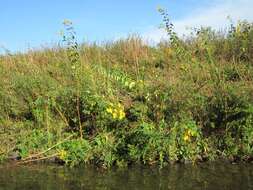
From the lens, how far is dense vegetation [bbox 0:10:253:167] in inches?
305

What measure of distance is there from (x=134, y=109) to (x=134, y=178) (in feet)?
6.13

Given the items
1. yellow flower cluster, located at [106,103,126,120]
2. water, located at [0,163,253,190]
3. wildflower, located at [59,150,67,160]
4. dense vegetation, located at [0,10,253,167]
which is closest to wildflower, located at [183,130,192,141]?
dense vegetation, located at [0,10,253,167]

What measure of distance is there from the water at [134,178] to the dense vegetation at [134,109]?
0.83ft

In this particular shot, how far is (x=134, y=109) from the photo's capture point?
8695 mm

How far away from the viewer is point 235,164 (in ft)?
24.8

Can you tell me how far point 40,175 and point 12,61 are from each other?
592 centimetres

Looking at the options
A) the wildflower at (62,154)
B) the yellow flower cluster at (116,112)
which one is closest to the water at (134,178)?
the wildflower at (62,154)

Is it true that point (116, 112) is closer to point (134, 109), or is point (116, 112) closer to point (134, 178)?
point (134, 109)

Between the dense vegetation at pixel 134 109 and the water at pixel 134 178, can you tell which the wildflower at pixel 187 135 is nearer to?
the dense vegetation at pixel 134 109

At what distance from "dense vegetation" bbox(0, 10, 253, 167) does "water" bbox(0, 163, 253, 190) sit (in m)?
0.25

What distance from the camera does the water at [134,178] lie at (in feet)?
22.0

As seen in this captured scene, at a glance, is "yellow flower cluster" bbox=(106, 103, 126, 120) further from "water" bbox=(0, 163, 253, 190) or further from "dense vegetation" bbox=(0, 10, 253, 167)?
"water" bbox=(0, 163, 253, 190)

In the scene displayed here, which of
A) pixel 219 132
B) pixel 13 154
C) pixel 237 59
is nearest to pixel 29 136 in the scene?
pixel 13 154

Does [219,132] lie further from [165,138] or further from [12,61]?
[12,61]
